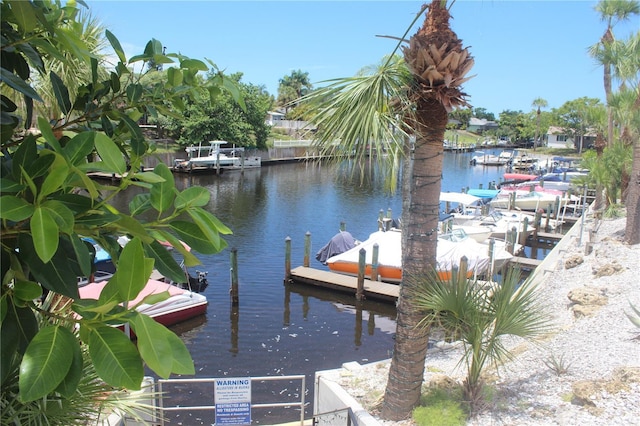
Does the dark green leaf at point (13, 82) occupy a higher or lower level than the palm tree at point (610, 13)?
lower

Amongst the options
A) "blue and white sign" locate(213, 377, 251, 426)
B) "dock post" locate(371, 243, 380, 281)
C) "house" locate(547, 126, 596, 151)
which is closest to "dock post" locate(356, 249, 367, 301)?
"dock post" locate(371, 243, 380, 281)

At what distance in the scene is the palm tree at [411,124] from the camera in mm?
4969

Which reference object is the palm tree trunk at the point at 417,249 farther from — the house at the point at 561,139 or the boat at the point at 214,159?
the house at the point at 561,139

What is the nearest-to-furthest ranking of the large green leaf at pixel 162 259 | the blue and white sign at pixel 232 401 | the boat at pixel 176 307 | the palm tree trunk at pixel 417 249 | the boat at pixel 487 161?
the large green leaf at pixel 162 259, the palm tree trunk at pixel 417 249, the blue and white sign at pixel 232 401, the boat at pixel 176 307, the boat at pixel 487 161

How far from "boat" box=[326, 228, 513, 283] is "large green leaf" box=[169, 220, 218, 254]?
1647 cm

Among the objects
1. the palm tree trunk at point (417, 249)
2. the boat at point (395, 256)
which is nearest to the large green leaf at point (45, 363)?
the palm tree trunk at point (417, 249)

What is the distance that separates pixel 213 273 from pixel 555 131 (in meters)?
94.1

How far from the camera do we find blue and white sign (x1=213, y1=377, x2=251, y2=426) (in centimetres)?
724

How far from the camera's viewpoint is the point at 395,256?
18391mm

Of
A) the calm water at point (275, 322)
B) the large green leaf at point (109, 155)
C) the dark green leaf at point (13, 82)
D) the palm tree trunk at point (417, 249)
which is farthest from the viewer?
the calm water at point (275, 322)

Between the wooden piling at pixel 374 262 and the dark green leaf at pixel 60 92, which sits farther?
the wooden piling at pixel 374 262

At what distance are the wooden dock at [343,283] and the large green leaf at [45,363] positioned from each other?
1596 centimetres

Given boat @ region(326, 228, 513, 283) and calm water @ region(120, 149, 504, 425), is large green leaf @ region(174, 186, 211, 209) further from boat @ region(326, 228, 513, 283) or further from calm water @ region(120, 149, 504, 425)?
boat @ region(326, 228, 513, 283)

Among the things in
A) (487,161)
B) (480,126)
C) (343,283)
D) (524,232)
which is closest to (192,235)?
(343,283)
